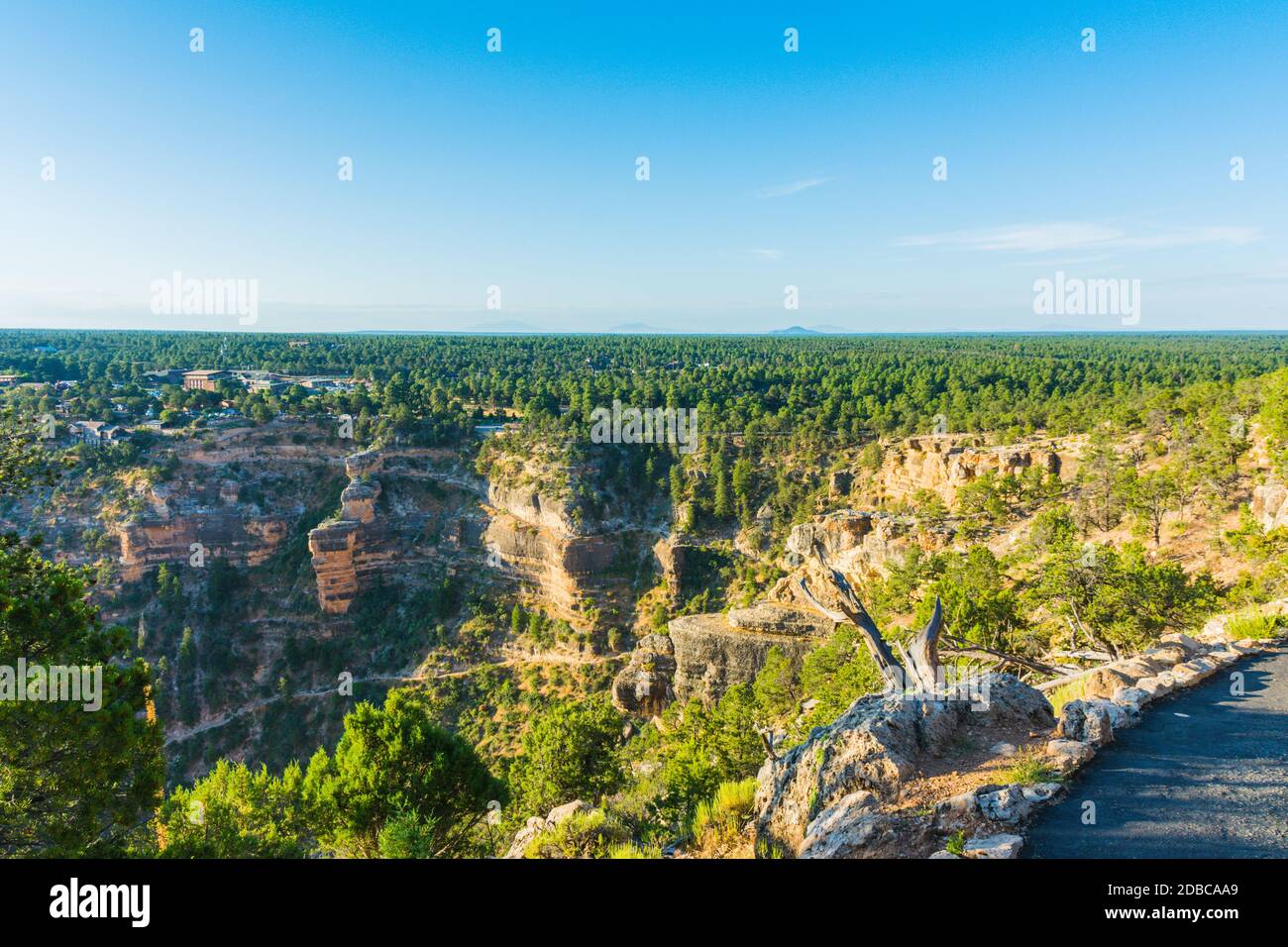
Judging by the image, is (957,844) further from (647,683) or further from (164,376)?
(164,376)

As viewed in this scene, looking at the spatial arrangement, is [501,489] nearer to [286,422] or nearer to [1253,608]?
[286,422]

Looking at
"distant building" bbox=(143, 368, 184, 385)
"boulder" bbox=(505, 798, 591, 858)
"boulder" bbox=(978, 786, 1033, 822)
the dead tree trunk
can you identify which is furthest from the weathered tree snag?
"distant building" bbox=(143, 368, 184, 385)

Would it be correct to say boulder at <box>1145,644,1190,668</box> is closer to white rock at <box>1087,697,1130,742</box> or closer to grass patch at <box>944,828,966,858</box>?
white rock at <box>1087,697,1130,742</box>

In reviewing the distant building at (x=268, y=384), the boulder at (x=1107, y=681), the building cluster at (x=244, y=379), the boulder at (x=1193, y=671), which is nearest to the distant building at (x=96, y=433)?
the building cluster at (x=244, y=379)

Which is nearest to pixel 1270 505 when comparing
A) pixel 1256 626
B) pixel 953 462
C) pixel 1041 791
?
pixel 1256 626
